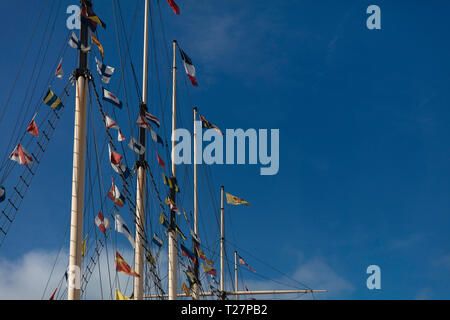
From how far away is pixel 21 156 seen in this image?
29.8 m

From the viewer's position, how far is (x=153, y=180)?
44.0 metres

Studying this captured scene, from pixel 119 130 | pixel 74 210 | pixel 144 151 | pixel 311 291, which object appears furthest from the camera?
pixel 311 291

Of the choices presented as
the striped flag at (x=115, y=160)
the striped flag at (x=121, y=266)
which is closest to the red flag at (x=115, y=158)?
the striped flag at (x=115, y=160)

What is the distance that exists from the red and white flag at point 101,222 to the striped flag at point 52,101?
21.1 feet

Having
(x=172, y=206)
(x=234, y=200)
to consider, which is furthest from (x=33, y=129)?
(x=234, y=200)

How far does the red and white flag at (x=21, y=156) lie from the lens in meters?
29.8

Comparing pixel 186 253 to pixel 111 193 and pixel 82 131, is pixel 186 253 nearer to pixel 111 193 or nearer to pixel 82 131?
pixel 111 193

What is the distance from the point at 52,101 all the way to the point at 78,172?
4760 millimetres

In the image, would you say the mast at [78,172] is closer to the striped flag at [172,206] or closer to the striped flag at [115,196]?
the striped flag at [115,196]

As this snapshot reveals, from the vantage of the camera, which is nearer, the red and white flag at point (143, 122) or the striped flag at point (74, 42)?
the striped flag at point (74, 42)

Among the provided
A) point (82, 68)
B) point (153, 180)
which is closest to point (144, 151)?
point (153, 180)

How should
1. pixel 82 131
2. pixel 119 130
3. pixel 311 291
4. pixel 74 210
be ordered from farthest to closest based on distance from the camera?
1. pixel 311 291
2. pixel 119 130
3. pixel 82 131
4. pixel 74 210

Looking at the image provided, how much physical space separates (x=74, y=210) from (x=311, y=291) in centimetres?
6201
